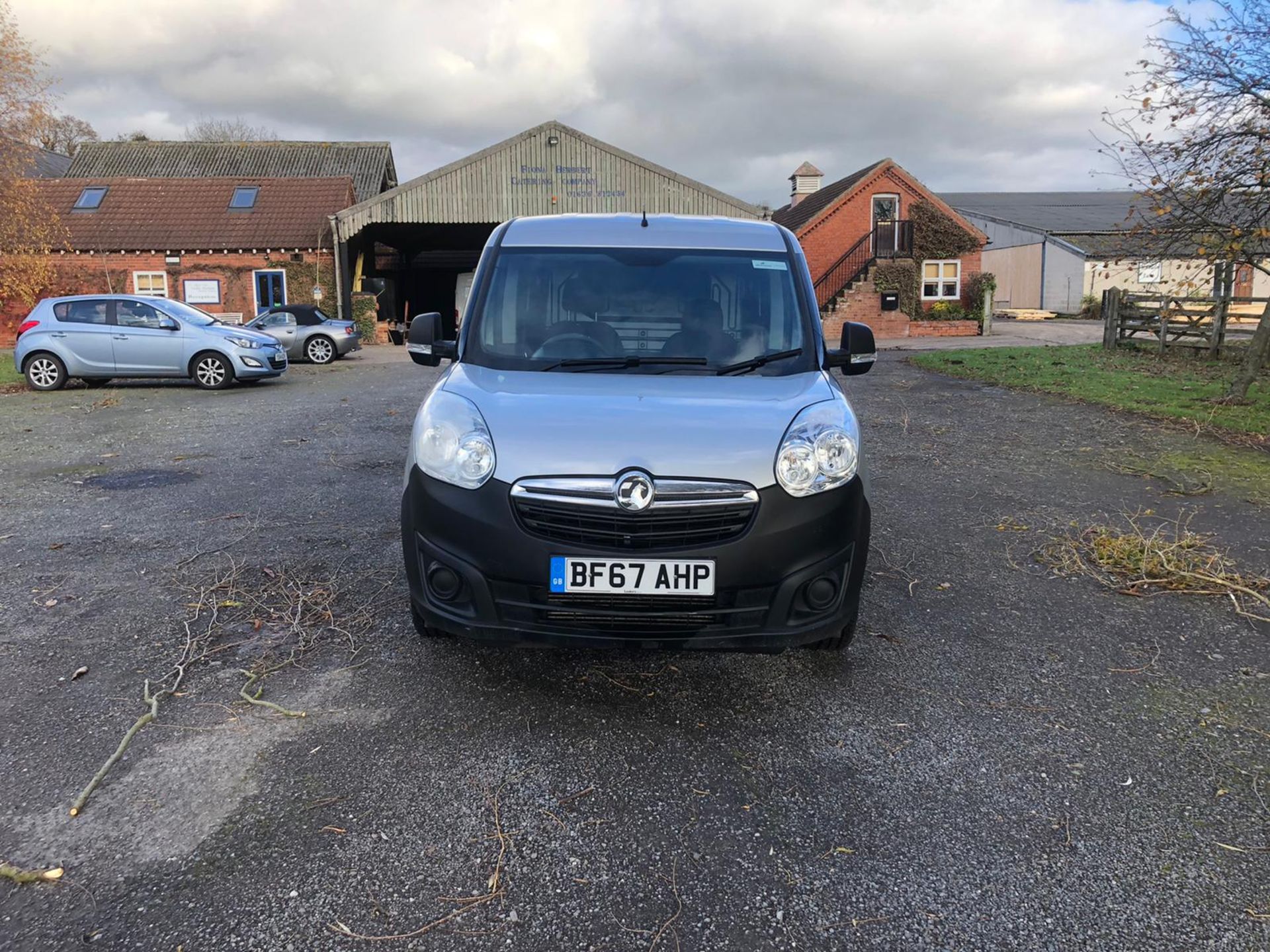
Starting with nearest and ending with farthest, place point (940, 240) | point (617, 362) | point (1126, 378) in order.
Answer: point (617, 362) < point (1126, 378) < point (940, 240)

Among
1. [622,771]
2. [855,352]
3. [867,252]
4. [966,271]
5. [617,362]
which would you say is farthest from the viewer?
[867,252]

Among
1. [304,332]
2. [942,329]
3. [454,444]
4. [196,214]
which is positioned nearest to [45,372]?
[304,332]

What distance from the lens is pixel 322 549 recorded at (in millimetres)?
5543

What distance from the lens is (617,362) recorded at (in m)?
3.97

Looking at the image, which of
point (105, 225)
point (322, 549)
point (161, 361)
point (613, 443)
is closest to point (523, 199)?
point (105, 225)

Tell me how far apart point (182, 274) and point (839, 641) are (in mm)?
33601

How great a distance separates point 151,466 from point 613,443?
267 inches

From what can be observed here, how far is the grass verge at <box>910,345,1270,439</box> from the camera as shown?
1131 centimetres

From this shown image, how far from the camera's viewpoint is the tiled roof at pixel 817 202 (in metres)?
37.4

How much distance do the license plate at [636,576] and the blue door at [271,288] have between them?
31.5 meters

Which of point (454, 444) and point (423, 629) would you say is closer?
point (454, 444)

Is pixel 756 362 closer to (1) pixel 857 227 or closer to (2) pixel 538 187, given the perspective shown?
(2) pixel 538 187

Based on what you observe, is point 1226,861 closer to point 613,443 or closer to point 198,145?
point 613,443

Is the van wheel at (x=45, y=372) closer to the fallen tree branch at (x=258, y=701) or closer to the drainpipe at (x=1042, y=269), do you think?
the fallen tree branch at (x=258, y=701)
